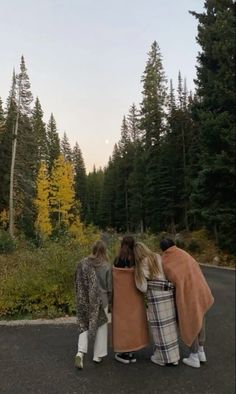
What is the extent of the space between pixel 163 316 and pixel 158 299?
0.92ft

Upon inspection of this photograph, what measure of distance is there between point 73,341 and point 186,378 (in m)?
2.34

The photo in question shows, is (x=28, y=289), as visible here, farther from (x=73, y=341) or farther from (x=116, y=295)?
(x=116, y=295)

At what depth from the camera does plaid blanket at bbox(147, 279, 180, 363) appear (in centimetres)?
577

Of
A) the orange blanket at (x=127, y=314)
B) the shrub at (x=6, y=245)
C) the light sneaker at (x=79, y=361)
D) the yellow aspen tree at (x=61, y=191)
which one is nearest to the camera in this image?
the light sneaker at (x=79, y=361)

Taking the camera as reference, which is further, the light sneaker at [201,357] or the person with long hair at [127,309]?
the light sneaker at [201,357]

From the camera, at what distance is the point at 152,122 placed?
45.2m

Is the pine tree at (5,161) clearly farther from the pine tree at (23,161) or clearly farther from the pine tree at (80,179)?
the pine tree at (80,179)

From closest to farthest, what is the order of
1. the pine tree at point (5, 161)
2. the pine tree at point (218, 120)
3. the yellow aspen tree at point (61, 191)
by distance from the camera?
the pine tree at point (218, 120)
the pine tree at point (5, 161)
the yellow aspen tree at point (61, 191)

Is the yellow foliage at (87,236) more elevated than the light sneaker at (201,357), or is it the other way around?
the yellow foliage at (87,236)

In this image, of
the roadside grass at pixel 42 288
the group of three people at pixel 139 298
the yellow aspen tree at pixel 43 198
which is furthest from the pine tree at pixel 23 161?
the group of three people at pixel 139 298

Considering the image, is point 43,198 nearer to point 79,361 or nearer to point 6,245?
point 6,245

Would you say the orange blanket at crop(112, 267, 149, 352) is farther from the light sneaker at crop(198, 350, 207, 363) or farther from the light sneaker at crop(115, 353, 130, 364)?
the light sneaker at crop(198, 350, 207, 363)

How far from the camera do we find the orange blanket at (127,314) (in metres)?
5.78

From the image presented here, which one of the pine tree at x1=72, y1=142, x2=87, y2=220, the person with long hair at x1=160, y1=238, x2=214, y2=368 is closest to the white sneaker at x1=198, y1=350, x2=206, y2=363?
the person with long hair at x1=160, y1=238, x2=214, y2=368
